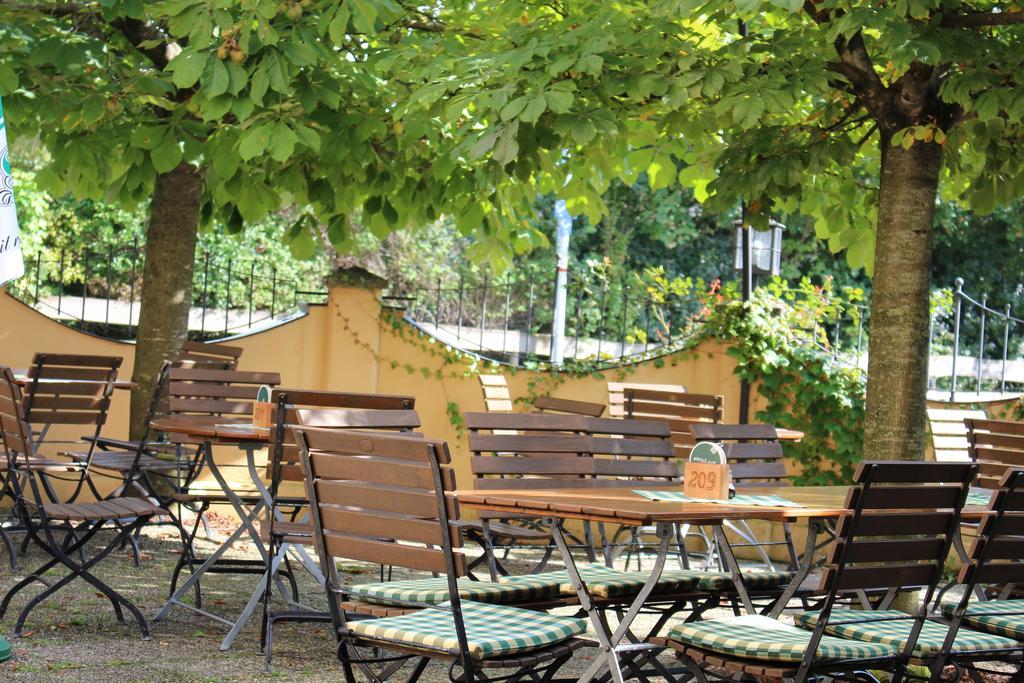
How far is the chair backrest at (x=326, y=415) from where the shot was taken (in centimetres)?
490

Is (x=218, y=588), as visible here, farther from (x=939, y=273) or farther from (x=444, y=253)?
(x=939, y=273)

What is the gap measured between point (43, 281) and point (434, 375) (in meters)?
8.93

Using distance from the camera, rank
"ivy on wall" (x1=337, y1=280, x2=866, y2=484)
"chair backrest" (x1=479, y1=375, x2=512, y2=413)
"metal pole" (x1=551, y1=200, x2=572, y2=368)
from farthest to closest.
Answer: "metal pole" (x1=551, y1=200, x2=572, y2=368) < "ivy on wall" (x1=337, y1=280, x2=866, y2=484) < "chair backrest" (x1=479, y1=375, x2=512, y2=413)

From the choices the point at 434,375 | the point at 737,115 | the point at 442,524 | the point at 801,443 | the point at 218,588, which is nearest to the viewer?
the point at 442,524

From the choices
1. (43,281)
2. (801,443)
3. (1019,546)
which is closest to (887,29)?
(1019,546)

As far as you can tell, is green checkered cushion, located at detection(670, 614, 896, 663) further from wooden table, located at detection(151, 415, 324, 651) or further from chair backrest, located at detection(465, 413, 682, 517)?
Answer: wooden table, located at detection(151, 415, 324, 651)

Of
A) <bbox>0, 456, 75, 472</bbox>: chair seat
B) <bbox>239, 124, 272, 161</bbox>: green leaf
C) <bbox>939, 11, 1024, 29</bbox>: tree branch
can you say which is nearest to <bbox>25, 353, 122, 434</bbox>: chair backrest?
<bbox>0, 456, 75, 472</bbox>: chair seat

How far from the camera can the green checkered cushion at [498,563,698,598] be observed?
435cm

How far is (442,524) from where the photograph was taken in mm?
3396

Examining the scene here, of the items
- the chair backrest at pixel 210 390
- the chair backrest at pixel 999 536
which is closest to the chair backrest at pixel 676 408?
the chair backrest at pixel 210 390

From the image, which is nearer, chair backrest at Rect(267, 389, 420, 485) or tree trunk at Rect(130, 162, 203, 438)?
Result: chair backrest at Rect(267, 389, 420, 485)

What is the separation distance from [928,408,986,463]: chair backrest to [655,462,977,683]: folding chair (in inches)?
149

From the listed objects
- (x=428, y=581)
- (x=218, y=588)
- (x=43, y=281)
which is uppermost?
(x=43, y=281)

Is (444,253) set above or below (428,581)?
above
